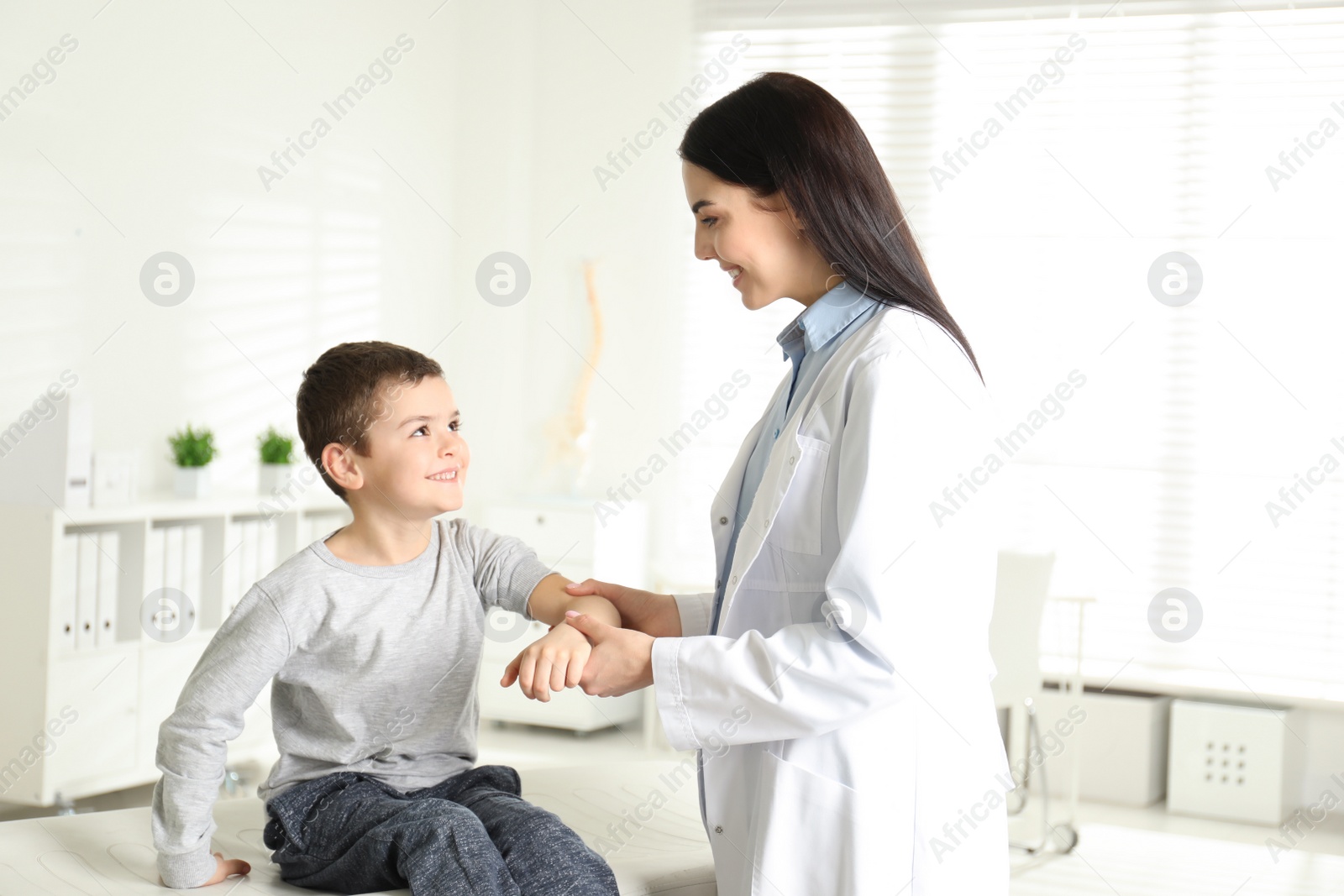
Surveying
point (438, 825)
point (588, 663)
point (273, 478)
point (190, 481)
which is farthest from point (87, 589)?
point (588, 663)

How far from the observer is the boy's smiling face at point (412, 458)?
149cm

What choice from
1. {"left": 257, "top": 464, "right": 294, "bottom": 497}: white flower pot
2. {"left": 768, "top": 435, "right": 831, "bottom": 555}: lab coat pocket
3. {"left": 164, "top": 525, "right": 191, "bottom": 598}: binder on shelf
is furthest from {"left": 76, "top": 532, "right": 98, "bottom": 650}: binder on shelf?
{"left": 768, "top": 435, "right": 831, "bottom": 555}: lab coat pocket

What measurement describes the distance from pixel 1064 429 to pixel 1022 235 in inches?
26.5

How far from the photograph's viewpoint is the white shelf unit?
2.96m

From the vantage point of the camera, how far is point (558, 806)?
1.72 m

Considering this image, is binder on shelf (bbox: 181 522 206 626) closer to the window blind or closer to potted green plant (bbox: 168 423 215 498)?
potted green plant (bbox: 168 423 215 498)

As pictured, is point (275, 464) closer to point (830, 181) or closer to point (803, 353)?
point (803, 353)

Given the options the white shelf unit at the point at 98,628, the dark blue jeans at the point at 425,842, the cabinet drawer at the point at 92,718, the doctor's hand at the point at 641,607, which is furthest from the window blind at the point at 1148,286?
the dark blue jeans at the point at 425,842

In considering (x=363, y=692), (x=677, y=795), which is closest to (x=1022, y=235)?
(x=677, y=795)

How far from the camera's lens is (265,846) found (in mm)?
1521

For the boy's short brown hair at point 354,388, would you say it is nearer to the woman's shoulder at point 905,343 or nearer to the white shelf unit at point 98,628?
the woman's shoulder at point 905,343

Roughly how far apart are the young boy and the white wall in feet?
7.24

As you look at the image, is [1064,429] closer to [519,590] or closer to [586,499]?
[586,499]

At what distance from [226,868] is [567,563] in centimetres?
295
